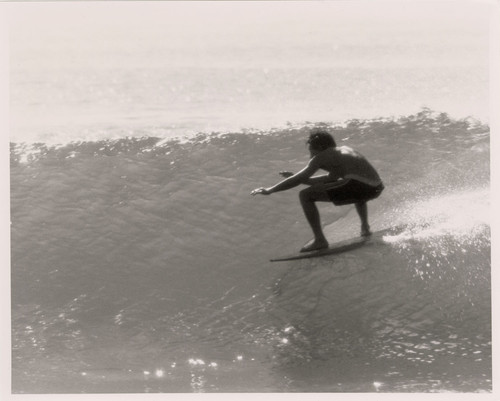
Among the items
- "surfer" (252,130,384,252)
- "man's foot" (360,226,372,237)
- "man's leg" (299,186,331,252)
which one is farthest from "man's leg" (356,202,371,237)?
"man's leg" (299,186,331,252)

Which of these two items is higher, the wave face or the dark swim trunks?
the dark swim trunks

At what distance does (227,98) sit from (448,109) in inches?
73.8

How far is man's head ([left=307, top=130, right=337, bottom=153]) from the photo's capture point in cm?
534

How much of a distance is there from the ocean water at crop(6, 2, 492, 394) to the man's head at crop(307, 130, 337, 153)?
0.72 meters

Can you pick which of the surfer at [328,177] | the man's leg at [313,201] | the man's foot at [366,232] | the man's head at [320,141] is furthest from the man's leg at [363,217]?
the man's head at [320,141]

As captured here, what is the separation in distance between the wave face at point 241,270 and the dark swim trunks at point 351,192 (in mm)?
325

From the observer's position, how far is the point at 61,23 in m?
6.52

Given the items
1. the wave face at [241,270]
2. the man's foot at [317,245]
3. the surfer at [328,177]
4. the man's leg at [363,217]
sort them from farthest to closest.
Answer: the man's leg at [363,217] → the man's foot at [317,245] → the surfer at [328,177] → the wave face at [241,270]

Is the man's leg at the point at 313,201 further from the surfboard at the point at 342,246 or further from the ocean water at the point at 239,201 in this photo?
the ocean water at the point at 239,201

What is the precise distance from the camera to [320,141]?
5.35 meters

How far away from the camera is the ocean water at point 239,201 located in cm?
513

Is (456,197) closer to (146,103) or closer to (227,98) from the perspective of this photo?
(227,98)

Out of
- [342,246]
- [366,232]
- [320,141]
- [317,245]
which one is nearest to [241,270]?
[317,245]

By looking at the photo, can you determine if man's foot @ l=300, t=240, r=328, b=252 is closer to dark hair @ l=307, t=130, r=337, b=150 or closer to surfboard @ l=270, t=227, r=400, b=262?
surfboard @ l=270, t=227, r=400, b=262
